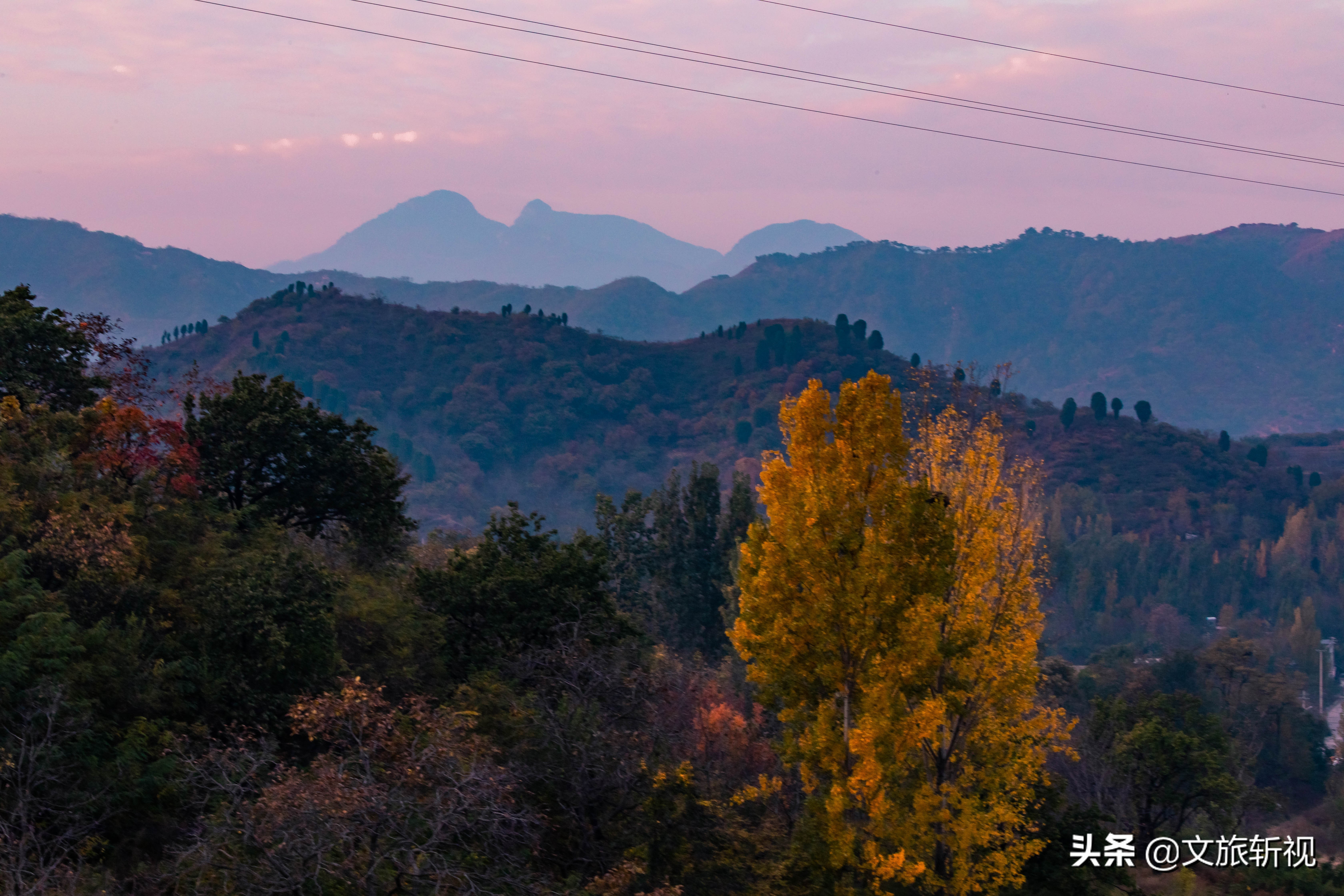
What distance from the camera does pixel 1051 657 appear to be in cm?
6438

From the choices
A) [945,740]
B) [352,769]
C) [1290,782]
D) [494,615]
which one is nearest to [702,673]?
[494,615]

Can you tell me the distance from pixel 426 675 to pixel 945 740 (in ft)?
37.5

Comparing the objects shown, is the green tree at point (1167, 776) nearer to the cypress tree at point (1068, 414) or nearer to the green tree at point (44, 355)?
the green tree at point (44, 355)

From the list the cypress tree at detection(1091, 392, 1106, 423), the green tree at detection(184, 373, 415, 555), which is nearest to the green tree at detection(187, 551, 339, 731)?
the green tree at detection(184, 373, 415, 555)

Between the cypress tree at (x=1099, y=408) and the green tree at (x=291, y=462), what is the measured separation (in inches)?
7115

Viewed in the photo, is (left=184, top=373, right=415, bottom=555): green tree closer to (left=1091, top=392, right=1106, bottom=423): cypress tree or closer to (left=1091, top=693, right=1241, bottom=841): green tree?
(left=1091, top=693, right=1241, bottom=841): green tree

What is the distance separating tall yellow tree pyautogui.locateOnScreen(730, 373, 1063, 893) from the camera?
14.9 m

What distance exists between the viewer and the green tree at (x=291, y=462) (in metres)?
24.6

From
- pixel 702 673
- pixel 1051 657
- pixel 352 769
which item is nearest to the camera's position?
pixel 352 769

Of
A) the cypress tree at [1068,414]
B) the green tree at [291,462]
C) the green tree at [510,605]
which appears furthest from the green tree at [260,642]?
the cypress tree at [1068,414]

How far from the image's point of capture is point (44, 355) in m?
24.8

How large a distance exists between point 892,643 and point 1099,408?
193 meters

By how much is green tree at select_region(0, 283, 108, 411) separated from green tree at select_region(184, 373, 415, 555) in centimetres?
292

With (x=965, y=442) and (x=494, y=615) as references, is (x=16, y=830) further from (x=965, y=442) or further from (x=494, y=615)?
Answer: (x=965, y=442)
